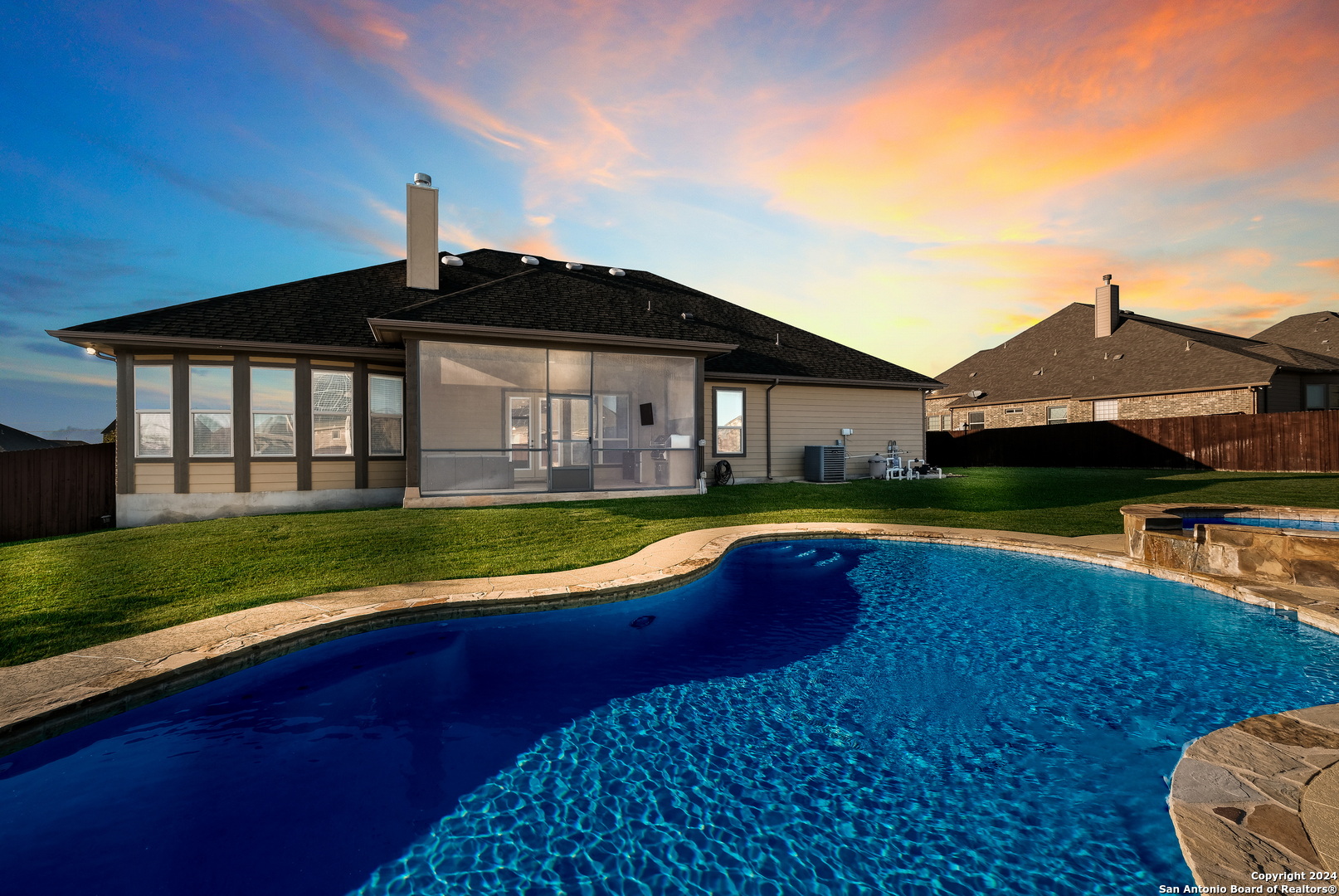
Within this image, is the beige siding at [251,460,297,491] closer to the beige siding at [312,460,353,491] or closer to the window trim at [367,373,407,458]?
the beige siding at [312,460,353,491]

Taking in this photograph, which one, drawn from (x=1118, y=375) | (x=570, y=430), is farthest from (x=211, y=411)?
(x=1118, y=375)

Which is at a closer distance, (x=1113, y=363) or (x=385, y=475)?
(x=385, y=475)

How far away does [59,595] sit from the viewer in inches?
212

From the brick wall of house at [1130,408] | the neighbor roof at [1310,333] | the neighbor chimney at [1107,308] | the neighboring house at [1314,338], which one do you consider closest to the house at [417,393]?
the brick wall of house at [1130,408]

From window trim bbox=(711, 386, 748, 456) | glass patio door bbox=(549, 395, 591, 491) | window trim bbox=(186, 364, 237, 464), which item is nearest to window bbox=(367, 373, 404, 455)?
window trim bbox=(186, 364, 237, 464)

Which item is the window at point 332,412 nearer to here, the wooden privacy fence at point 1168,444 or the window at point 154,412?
the window at point 154,412

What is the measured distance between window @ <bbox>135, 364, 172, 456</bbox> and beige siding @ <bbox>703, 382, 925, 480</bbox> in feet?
36.8

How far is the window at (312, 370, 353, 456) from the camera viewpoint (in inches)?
433

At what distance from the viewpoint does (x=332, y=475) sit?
11117mm

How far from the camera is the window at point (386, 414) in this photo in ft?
37.7

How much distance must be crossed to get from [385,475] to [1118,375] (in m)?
28.0

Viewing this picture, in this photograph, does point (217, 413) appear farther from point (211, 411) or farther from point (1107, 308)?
point (1107, 308)

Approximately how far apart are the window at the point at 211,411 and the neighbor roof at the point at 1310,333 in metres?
41.1

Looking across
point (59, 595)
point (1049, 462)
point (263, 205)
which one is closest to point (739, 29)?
point (59, 595)
